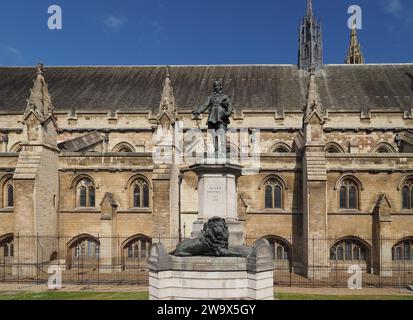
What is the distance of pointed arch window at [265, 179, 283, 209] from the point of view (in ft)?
84.6

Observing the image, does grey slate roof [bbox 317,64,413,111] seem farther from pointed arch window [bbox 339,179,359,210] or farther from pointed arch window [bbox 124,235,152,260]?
pointed arch window [bbox 124,235,152,260]

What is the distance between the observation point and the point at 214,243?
11781mm

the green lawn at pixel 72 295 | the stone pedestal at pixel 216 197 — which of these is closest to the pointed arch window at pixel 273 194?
the green lawn at pixel 72 295

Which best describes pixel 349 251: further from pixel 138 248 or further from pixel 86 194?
pixel 86 194

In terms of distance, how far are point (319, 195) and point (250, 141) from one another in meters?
7.86

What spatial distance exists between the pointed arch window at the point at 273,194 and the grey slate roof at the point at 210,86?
274 inches

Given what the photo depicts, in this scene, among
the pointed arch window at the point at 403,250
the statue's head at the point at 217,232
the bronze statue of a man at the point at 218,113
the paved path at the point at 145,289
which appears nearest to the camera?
the statue's head at the point at 217,232

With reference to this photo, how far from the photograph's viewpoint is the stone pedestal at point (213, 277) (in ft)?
37.4

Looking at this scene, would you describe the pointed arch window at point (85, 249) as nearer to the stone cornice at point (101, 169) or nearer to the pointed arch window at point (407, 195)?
the stone cornice at point (101, 169)

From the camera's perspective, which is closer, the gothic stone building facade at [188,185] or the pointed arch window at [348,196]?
the gothic stone building facade at [188,185]

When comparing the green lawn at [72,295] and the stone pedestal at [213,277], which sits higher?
the stone pedestal at [213,277]

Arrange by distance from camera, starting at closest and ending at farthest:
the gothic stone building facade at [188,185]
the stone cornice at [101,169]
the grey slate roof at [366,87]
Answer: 1. the gothic stone building facade at [188,185]
2. the stone cornice at [101,169]
3. the grey slate roof at [366,87]

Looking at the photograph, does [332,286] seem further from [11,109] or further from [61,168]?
[11,109]
